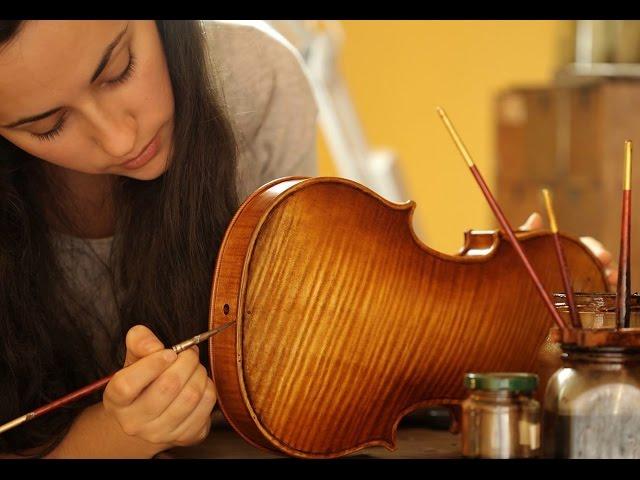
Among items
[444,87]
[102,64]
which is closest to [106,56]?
[102,64]

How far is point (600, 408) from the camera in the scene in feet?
1.92

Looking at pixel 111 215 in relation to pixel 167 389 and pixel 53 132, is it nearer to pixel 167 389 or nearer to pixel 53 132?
pixel 53 132

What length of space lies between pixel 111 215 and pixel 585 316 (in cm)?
41

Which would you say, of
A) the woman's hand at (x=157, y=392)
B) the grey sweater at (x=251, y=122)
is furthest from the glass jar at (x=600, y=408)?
the grey sweater at (x=251, y=122)

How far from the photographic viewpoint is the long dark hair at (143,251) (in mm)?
771

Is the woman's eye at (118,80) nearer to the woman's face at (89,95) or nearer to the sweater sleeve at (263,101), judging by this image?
the woman's face at (89,95)

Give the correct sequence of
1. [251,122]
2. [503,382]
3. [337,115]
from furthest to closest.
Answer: [337,115] → [251,122] → [503,382]

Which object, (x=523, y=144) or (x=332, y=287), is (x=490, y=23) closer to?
(x=523, y=144)

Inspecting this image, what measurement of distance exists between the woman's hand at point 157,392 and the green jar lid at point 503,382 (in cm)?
17

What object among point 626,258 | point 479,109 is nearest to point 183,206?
point 626,258

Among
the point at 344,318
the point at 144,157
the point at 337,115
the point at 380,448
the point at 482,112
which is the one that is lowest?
the point at 380,448

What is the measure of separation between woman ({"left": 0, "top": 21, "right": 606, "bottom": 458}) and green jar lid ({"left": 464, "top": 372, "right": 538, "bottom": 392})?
17 centimetres
